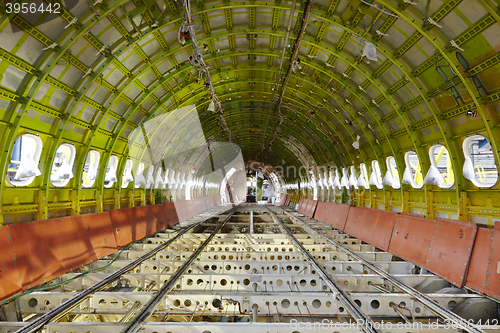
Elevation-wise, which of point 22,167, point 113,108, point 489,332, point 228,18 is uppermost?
point 228,18

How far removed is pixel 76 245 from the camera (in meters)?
8.41

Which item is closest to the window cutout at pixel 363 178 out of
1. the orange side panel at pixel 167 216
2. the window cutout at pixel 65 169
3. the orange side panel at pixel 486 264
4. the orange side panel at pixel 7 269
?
the orange side panel at pixel 486 264

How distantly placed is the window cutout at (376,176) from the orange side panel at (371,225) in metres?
1.17

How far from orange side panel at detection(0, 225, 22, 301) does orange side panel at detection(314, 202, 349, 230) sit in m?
12.8

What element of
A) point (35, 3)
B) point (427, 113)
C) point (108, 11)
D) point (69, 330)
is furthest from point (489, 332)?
point (35, 3)

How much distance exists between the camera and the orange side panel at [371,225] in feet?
34.1

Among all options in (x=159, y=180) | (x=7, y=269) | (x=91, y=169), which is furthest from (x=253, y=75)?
(x=7, y=269)

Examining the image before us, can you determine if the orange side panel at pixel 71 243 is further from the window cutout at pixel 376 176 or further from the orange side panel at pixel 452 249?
the window cutout at pixel 376 176

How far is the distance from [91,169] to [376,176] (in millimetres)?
11697

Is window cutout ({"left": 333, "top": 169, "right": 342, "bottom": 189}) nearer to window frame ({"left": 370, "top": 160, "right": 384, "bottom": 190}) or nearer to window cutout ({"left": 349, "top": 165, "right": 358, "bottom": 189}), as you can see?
window cutout ({"left": 349, "top": 165, "right": 358, "bottom": 189})

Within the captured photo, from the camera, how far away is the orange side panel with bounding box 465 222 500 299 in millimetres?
5812

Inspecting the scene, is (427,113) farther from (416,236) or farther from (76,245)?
(76,245)

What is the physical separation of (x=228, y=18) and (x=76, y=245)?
27.2 feet

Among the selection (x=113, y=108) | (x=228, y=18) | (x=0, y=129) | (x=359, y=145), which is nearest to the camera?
(x=0, y=129)
